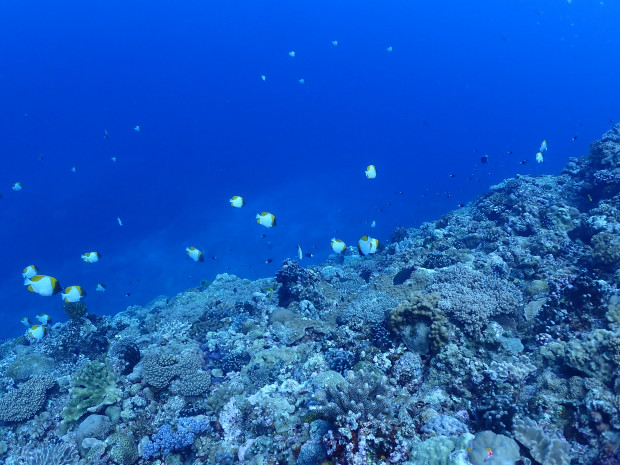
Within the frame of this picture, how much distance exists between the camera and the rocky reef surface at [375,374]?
473 cm

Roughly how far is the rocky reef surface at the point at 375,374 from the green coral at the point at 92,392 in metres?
0.04

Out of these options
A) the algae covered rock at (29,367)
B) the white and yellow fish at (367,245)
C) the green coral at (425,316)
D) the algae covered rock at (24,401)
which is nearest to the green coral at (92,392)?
the algae covered rock at (24,401)

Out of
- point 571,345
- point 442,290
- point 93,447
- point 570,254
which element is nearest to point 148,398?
point 93,447

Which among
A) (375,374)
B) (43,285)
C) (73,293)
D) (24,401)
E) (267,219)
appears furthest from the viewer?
(267,219)

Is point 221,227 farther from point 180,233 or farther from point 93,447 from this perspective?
point 93,447

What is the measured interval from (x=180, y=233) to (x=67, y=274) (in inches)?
656

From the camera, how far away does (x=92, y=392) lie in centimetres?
801

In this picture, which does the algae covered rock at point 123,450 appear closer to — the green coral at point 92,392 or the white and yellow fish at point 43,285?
the green coral at point 92,392

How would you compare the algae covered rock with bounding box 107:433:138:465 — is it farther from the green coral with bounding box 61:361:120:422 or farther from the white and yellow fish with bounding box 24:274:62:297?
the white and yellow fish with bounding box 24:274:62:297

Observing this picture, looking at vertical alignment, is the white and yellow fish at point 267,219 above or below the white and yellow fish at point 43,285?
above

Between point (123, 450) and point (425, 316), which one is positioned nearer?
point (123, 450)

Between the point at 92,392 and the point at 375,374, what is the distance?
21.1ft

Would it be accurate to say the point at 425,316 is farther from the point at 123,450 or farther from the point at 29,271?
the point at 29,271

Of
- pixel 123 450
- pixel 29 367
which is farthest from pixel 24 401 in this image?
pixel 123 450
